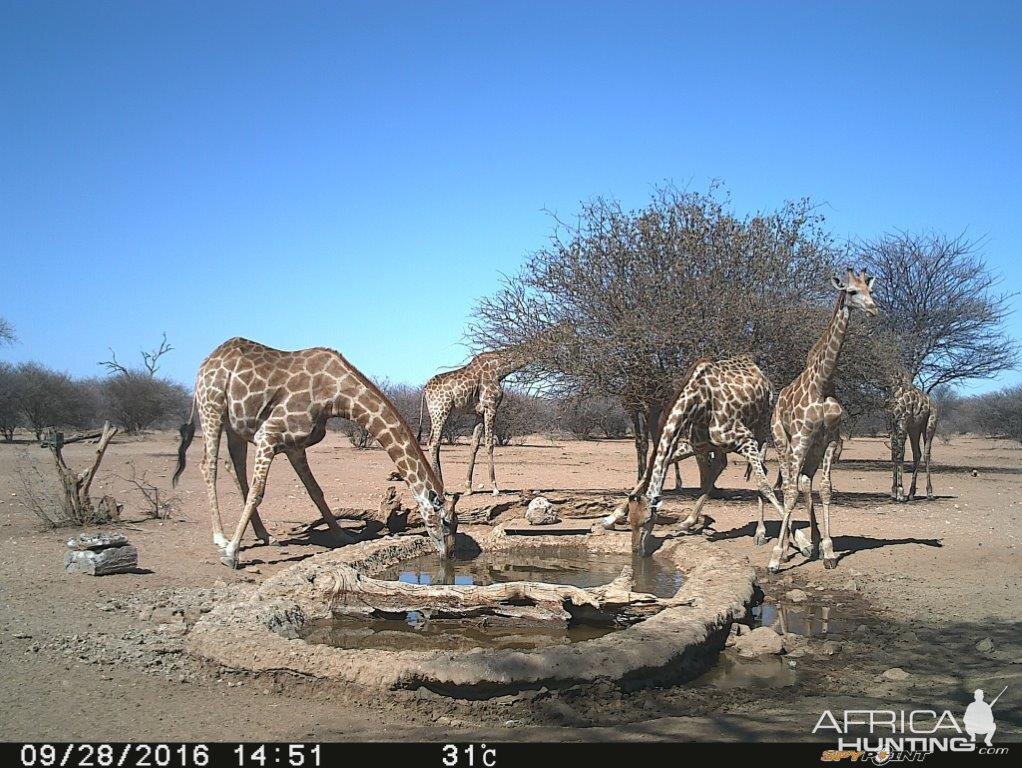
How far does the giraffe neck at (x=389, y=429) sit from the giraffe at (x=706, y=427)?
269 cm

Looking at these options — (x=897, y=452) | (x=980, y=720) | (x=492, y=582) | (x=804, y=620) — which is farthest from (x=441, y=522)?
(x=897, y=452)

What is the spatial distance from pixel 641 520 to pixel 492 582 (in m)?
2.27

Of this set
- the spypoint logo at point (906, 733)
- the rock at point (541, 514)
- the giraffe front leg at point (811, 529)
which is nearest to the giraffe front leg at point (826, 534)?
the giraffe front leg at point (811, 529)

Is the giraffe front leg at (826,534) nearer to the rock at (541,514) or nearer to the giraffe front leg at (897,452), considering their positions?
the rock at (541,514)

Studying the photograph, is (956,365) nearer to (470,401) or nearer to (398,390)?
(470,401)

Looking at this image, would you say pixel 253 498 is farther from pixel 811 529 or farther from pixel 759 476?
pixel 811 529

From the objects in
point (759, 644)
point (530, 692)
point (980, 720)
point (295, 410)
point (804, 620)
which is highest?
point (295, 410)

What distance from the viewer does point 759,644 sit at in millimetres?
6203

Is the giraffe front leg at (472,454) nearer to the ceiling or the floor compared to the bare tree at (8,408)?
nearer to the floor

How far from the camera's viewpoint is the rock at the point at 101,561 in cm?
838

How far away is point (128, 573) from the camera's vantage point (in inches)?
336

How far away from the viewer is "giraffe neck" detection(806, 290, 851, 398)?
9.32 metres

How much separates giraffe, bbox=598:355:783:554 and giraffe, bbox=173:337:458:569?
253 cm

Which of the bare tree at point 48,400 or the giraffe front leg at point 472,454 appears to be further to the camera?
the bare tree at point 48,400
